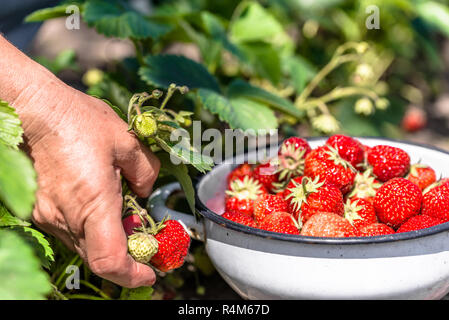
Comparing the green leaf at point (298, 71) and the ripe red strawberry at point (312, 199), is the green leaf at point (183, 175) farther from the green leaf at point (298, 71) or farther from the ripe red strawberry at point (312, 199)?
the green leaf at point (298, 71)

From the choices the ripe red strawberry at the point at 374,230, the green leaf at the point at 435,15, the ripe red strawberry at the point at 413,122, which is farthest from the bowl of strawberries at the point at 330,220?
the ripe red strawberry at the point at 413,122

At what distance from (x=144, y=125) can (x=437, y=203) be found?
17.9 inches

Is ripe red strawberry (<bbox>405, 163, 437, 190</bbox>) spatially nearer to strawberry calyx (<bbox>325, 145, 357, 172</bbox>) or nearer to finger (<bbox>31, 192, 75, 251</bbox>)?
strawberry calyx (<bbox>325, 145, 357, 172</bbox>)

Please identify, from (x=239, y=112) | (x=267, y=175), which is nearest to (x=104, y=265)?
(x=267, y=175)

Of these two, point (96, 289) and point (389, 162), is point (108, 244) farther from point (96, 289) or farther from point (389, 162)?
point (389, 162)

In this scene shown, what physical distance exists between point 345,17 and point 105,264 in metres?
1.67

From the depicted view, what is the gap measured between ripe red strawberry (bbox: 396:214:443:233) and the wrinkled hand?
1.26ft

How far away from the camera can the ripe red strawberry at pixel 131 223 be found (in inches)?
30.5

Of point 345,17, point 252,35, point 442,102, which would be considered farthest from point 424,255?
point 442,102

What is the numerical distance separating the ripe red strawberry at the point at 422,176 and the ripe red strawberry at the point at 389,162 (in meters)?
0.01

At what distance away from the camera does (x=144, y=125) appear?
0.76m

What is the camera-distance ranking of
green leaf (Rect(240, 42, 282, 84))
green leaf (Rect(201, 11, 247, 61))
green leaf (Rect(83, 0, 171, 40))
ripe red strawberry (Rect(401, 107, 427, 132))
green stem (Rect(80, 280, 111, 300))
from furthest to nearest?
ripe red strawberry (Rect(401, 107, 427, 132))
green leaf (Rect(240, 42, 282, 84))
green leaf (Rect(201, 11, 247, 61))
green leaf (Rect(83, 0, 171, 40))
green stem (Rect(80, 280, 111, 300))

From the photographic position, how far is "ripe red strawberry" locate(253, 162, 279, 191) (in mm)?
959

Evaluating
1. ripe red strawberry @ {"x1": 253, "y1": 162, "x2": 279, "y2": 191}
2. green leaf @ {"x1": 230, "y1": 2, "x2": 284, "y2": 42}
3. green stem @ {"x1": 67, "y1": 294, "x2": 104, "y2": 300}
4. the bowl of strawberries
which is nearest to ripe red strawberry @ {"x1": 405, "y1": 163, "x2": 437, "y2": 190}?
the bowl of strawberries
